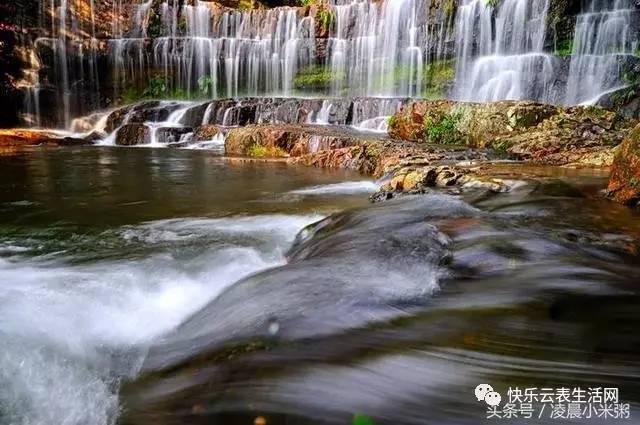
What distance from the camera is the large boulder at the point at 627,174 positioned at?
4.72 metres

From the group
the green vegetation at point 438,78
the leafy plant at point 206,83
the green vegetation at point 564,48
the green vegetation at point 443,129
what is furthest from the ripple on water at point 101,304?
the leafy plant at point 206,83

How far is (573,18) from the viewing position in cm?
1641

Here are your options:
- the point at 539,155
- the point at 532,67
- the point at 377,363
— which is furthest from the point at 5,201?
the point at 532,67

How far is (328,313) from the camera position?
235 cm

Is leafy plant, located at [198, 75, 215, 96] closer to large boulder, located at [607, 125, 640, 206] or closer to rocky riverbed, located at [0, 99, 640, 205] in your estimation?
rocky riverbed, located at [0, 99, 640, 205]

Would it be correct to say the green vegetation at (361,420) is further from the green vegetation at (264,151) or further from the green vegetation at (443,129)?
the green vegetation at (264,151)

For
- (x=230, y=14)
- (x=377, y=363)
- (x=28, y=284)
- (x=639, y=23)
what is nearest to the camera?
(x=377, y=363)

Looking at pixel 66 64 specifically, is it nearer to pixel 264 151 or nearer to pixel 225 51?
pixel 225 51

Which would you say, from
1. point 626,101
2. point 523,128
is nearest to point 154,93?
point 523,128

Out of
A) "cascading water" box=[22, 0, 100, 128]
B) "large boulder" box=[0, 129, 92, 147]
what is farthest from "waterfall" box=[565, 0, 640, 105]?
"cascading water" box=[22, 0, 100, 128]

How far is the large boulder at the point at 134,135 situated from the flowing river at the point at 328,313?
44.5ft

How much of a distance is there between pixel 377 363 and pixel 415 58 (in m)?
21.1

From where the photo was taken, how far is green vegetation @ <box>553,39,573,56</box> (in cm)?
1639

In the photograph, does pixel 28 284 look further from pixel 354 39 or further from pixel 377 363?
pixel 354 39
